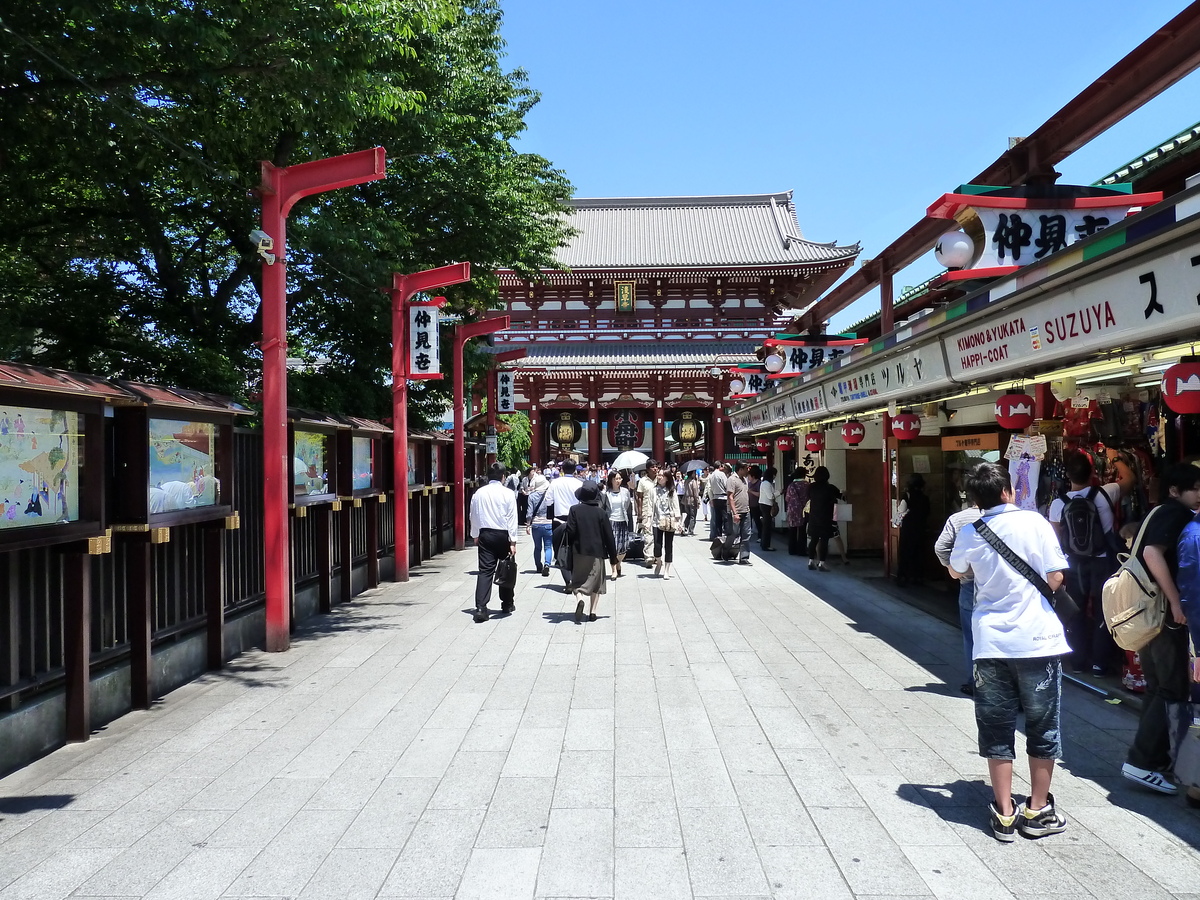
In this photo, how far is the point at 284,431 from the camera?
25.0 ft

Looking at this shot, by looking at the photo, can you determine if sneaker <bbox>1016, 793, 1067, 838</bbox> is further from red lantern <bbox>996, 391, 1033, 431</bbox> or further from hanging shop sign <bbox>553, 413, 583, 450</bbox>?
hanging shop sign <bbox>553, 413, 583, 450</bbox>

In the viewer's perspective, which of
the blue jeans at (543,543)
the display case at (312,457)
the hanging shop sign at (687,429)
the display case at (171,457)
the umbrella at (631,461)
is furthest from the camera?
the hanging shop sign at (687,429)

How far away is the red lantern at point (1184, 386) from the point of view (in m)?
4.68

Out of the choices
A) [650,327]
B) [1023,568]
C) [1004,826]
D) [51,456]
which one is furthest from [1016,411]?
[650,327]

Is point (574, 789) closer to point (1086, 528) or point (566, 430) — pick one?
point (1086, 528)

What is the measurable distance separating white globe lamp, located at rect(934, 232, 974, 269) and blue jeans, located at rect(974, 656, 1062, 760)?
3.87 meters

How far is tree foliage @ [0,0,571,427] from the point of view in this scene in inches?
249

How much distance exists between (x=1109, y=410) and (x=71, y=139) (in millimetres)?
9162

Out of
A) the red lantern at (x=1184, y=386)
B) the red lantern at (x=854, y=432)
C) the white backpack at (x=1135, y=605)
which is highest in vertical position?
the red lantern at (x=854, y=432)

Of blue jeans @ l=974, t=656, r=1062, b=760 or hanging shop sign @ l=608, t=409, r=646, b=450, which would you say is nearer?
blue jeans @ l=974, t=656, r=1062, b=760

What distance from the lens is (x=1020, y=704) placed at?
146 inches

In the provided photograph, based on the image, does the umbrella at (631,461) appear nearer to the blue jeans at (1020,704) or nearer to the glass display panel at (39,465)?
the glass display panel at (39,465)

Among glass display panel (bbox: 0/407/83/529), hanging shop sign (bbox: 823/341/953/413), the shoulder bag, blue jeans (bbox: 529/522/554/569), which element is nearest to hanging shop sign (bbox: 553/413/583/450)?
blue jeans (bbox: 529/522/554/569)

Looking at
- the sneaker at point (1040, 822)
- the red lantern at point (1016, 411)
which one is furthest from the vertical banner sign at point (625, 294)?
the sneaker at point (1040, 822)
